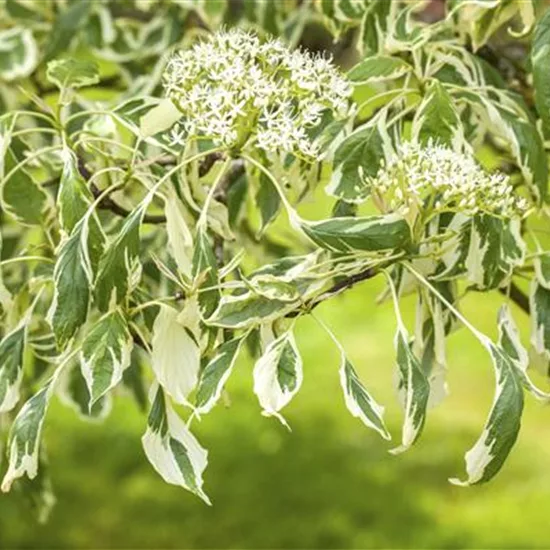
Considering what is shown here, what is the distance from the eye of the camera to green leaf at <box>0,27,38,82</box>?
171 centimetres

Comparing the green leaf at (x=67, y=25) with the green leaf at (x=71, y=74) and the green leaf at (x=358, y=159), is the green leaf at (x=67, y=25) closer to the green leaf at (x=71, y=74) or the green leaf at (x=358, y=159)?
the green leaf at (x=71, y=74)

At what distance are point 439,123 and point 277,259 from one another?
0.18 metres

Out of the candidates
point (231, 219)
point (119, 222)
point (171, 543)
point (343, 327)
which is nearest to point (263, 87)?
point (119, 222)

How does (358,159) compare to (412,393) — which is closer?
(412,393)

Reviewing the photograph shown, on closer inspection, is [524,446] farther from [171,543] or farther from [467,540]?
[171,543]

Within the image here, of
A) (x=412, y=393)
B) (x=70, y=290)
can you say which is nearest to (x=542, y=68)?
(x=412, y=393)

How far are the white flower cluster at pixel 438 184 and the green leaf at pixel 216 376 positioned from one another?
154 mm

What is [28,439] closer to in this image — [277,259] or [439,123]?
[277,259]

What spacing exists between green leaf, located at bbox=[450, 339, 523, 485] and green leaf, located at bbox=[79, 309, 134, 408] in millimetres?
253

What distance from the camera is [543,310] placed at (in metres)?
1.12

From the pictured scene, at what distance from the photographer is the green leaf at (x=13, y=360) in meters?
1.08

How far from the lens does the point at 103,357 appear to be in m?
0.95

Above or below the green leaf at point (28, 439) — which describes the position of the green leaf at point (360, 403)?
above

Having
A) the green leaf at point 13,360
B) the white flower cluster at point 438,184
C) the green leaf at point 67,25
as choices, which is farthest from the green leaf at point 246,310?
the green leaf at point 67,25
